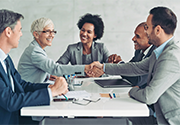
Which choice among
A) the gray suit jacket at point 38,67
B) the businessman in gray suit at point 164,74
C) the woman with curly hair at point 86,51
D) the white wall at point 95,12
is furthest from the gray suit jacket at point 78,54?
the businessman in gray suit at point 164,74

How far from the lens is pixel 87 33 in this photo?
331cm

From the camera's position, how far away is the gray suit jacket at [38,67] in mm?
2227

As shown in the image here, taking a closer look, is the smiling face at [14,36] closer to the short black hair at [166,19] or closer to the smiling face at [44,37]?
the smiling face at [44,37]

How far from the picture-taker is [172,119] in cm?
135

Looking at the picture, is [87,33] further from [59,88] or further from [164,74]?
[164,74]

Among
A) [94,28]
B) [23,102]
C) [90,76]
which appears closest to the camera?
[23,102]

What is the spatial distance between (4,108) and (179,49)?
1.34 m

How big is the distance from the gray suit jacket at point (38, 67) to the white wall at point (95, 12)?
2388 mm

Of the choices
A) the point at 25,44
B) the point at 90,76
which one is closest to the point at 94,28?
the point at 90,76

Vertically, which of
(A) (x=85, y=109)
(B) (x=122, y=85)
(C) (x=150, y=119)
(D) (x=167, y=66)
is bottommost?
(C) (x=150, y=119)

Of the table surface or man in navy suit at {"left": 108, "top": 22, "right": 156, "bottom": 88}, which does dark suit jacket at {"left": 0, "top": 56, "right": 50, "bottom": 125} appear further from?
man in navy suit at {"left": 108, "top": 22, "right": 156, "bottom": 88}

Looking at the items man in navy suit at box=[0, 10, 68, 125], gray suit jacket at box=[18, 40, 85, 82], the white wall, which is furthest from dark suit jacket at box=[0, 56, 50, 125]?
the white wall

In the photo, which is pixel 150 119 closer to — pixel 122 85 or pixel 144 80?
pixel 122 85

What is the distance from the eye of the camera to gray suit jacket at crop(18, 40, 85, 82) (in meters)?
2.23
